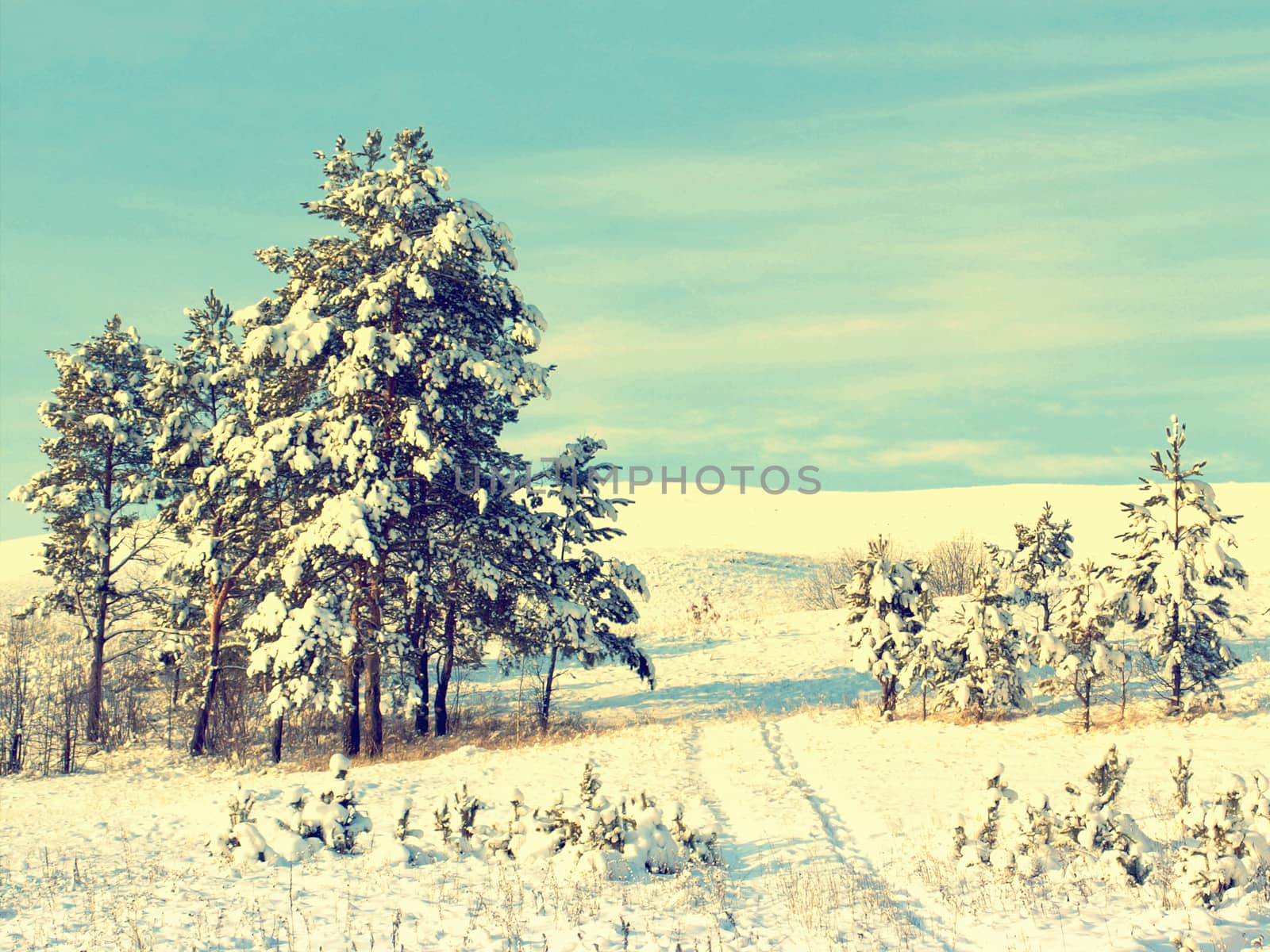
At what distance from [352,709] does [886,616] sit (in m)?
12.1

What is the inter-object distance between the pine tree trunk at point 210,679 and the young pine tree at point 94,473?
249 centimetres

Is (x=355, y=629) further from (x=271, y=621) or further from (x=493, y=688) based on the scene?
(x=493, y=688)

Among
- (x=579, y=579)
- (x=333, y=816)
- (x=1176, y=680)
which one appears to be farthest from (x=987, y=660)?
(x=333, y=816)

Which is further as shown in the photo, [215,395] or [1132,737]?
[215,395]

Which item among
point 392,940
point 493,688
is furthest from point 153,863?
point 493,688

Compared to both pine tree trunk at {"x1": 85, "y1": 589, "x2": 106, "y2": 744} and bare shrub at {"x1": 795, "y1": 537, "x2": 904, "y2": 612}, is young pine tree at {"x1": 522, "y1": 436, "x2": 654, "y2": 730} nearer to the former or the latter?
pine tree trunk at {"x1": 85, "y1": 589, "x2": 106, "y2": 744}

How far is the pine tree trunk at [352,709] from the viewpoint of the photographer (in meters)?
21.6

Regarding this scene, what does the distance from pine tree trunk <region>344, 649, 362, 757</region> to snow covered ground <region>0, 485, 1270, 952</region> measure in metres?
1.54

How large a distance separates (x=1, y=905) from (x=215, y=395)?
17.7m

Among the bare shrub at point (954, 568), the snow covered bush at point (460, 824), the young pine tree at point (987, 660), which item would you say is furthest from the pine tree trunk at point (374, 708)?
the bare shrub at point (954, 568)

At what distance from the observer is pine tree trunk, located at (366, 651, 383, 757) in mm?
21906

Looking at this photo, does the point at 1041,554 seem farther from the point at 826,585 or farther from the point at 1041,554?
the point at 826,585

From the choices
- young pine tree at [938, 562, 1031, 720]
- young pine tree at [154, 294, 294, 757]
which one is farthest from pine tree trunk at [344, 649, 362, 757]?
young pine tree at [938, 562, 1031, 720]

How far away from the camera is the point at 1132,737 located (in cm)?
1753
